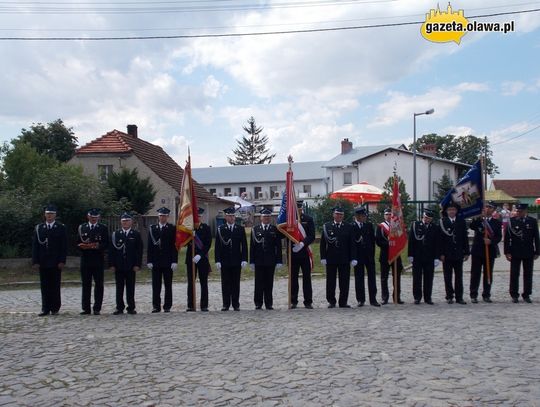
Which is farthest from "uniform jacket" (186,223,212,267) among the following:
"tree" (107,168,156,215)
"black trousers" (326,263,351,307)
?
"tree" (107,168,156,215)

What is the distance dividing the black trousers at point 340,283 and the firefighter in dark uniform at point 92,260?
407 cm

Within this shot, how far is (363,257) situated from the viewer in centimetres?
1020

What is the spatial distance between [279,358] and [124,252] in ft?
14.8

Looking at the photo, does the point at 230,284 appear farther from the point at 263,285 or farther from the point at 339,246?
the point at 339,246

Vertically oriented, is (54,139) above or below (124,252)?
above

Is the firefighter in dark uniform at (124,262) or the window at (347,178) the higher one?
the window at (347,178)

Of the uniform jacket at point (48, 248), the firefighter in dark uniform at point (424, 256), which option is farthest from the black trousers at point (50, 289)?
the firefighter in dark uniform at point (424, 256)

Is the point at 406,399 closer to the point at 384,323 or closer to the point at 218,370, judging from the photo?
the point at 218,370

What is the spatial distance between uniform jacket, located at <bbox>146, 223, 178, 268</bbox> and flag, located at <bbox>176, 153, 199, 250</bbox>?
0.14m

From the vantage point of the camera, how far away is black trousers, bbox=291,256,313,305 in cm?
997

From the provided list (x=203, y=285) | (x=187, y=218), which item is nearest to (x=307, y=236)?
(x=203, y=285)

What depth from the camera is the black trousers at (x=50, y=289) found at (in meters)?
9.66

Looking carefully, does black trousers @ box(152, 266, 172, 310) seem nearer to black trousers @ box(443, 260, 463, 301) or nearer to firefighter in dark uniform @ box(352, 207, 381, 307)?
firefighter in dark uniform @ box(352, 207, 381, 307)

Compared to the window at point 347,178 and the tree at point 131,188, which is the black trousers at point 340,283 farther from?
the window at point 347,178
